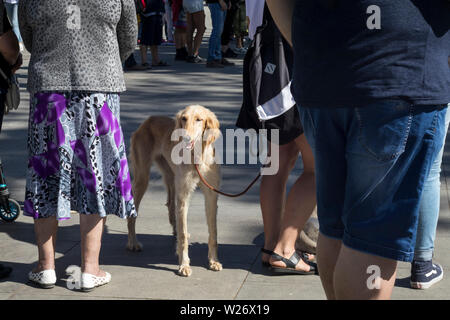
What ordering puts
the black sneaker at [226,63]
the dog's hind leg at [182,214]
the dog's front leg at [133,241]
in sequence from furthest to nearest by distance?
1. the black sneaker at [226,63]
2. the dog's front leg at [133,241]
3. the dog's hind leg at [182,214]

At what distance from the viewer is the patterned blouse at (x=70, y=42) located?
383 centimetres

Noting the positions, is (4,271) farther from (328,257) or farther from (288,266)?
(328,257)

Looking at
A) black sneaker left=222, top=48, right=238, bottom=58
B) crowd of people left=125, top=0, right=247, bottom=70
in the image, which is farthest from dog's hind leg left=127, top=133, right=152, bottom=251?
black sneaker left=222, top=48, right=238, bottom=58

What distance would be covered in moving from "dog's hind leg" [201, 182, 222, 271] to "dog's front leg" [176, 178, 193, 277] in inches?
4.9

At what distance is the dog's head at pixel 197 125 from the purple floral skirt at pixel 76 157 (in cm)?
46

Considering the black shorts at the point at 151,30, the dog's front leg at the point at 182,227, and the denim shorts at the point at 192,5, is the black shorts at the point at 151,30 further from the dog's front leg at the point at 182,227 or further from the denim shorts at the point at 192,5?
the dog's front leg at the point at 182,227

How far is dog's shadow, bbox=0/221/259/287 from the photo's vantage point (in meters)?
4.41

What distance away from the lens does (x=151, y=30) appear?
13.5m

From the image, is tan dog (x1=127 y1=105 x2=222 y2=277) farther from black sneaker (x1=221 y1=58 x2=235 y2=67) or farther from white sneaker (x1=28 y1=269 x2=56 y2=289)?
black sneaker (x1=221 y1=58 x2=235 y2=67)

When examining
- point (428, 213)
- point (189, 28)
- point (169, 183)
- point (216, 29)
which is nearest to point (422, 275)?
point (428, 213)

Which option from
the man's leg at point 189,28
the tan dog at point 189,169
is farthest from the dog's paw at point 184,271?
the man's leg at point 189,28

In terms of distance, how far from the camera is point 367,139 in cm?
229

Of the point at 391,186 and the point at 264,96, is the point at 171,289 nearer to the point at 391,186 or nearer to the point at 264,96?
the point at 264,96
